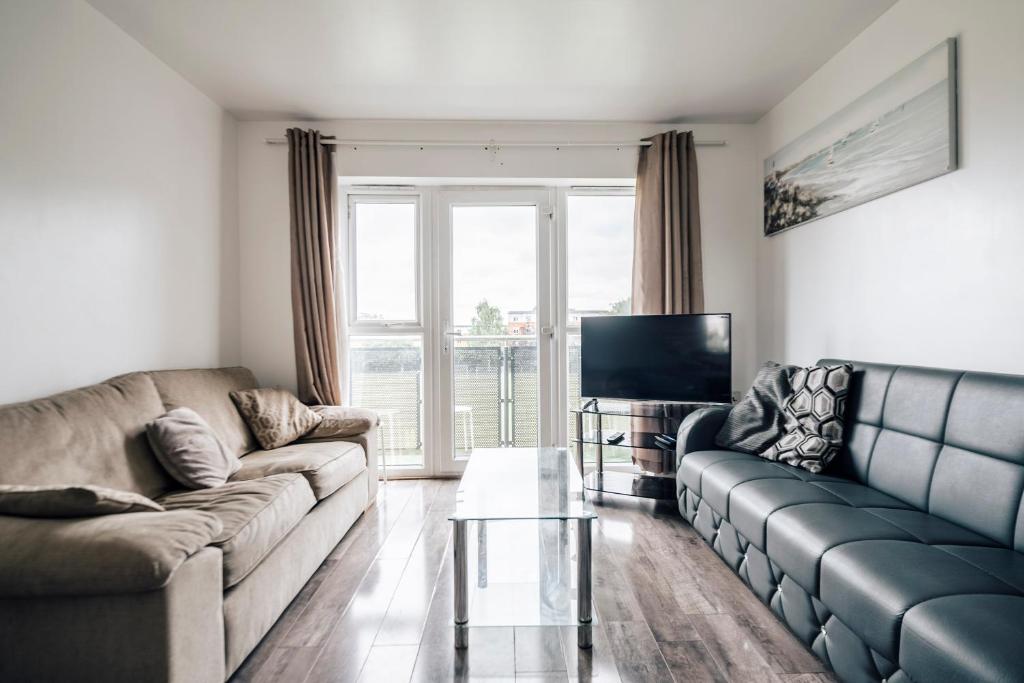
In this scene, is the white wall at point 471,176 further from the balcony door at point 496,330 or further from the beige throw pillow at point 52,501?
the beige throw pillow at point 52,501

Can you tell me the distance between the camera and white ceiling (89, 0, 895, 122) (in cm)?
232

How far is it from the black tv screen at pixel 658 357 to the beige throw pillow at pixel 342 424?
1436mm

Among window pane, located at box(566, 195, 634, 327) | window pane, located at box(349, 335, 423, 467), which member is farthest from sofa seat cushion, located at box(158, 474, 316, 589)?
window pane, located at box(566, 195, 634, 327)

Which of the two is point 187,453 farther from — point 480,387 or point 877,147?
point 877,147

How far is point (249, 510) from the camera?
5.83ft

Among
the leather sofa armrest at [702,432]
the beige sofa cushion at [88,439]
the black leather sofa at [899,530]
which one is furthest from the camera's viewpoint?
the leather sofa armrest at [702,432]

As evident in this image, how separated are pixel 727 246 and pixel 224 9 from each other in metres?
3.33

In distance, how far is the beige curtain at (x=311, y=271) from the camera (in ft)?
11.3

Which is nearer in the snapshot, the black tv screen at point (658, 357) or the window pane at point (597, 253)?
the black tv screen at point (658, 357)

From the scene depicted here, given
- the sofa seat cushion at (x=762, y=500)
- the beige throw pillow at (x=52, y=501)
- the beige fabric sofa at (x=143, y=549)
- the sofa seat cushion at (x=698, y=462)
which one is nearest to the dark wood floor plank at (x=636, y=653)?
the sofa seat cushion at (x=762, y=500)

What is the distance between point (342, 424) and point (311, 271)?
1.13 metres

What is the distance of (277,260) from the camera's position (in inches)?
140

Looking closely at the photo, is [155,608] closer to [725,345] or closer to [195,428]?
[195,428]

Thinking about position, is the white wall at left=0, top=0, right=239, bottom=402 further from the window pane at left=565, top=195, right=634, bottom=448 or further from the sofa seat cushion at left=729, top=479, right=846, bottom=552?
the sofa seat cushion at left=729, top=479, right=846, bottom=552
